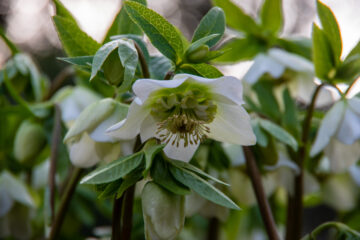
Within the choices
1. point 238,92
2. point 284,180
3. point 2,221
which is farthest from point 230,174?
point 2,221

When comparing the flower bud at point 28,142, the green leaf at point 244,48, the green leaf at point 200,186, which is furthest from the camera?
the green leaf at point 244,48

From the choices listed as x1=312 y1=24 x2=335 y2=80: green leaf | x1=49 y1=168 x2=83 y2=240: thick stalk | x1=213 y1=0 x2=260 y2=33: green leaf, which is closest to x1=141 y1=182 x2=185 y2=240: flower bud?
x1=49 y1=168 x2=83 y2=240: thick stalk

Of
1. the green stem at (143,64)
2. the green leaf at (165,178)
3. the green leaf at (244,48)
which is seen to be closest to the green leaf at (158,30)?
the green stem at (143,64)

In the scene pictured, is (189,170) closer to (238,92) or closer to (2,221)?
(238,92)

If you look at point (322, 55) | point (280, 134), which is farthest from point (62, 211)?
point (322, 55)

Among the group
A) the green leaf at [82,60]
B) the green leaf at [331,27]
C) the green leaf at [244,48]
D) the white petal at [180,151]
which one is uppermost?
the green leaf at [331,27]

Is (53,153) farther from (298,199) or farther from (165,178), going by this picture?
(298,199)

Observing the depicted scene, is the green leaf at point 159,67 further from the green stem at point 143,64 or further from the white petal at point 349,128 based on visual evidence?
the white petal at point 349,128
